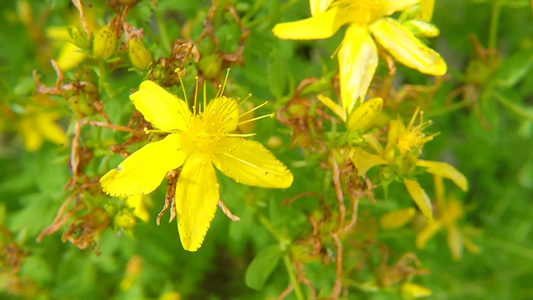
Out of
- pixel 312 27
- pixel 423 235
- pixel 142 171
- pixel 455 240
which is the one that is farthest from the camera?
pixel 455 240

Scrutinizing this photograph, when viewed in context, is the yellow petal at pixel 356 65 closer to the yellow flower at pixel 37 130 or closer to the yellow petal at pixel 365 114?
the yellow petal at pixel 365 114

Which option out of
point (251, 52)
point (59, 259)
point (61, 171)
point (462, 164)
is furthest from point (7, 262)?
point (462, 164)

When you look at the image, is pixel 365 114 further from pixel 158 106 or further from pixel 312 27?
pixel 158 106

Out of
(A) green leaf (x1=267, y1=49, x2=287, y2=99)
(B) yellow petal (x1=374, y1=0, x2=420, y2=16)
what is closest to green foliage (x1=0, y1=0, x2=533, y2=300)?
(A) green leaf (x1=267, y1=49, x2=287, y2=99)

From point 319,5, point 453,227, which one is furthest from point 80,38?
point 453,227

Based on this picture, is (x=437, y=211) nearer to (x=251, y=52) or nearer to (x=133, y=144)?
(x=251, y=52)

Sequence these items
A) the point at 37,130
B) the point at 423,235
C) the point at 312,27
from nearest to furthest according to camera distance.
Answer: the point at 312,27 < the point at 423,235 < the point at 37,130


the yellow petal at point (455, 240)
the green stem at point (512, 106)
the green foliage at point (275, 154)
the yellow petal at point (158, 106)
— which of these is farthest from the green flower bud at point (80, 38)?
the yellow petal at point (455, 240)
